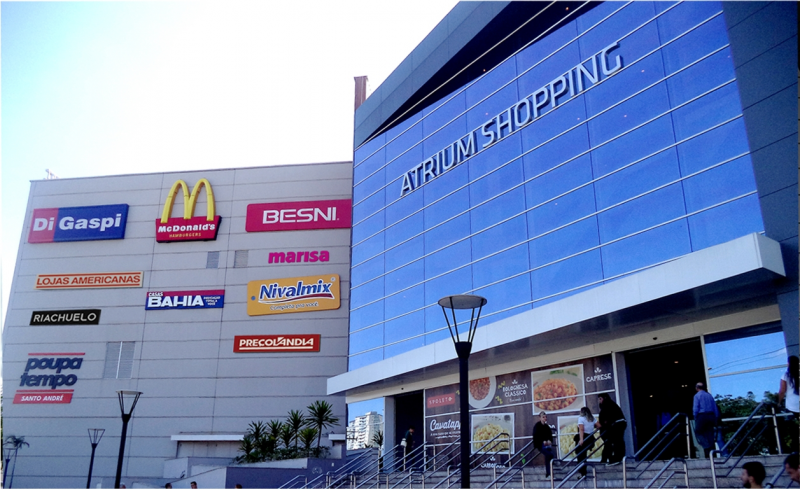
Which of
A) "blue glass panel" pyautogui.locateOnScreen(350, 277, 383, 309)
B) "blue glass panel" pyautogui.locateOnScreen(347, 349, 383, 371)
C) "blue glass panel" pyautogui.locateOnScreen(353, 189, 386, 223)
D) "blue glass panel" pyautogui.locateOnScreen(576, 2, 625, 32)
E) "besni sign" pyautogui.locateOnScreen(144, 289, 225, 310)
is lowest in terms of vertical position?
"blue glass panel" pyautogui.locateOnScreen(347, 349, 383, 371)

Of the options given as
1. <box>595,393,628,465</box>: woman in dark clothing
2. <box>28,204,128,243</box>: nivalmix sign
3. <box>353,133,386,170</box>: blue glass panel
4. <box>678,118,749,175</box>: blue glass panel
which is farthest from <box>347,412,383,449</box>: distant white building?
<box>28,204,128,243</box>: nivalmix sign

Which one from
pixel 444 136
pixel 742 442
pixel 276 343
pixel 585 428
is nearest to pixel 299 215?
pixel 276 343

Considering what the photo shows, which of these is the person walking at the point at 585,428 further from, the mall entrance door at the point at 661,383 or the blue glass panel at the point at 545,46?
the blue glass panel at the point at 545,46

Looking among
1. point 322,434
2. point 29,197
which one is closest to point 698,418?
point 322,434

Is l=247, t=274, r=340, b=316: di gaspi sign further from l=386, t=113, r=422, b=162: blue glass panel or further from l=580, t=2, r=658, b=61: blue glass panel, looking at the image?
l=580, t=2, r=658, b=61: blue glass panel

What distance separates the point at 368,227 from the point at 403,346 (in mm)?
6634

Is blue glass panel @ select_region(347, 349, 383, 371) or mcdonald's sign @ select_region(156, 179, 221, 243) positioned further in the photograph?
mcdonald's sign @ select_region(156, 179, 221, 243)

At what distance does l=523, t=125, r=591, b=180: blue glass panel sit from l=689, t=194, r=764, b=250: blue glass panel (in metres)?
4.02

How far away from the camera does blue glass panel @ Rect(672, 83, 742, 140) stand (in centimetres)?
1534

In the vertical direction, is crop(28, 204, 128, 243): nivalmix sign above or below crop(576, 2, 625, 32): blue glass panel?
above

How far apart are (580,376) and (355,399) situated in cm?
1408

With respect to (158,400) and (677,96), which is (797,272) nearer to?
(677,96)

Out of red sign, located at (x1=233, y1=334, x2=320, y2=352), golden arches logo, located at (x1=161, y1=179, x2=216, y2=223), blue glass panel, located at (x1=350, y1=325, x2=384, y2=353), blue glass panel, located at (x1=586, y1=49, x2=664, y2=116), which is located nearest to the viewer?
blue glass panel, located at (x1=586, y1=49, x2=664, y2=116)

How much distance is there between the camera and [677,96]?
55.2 ft
